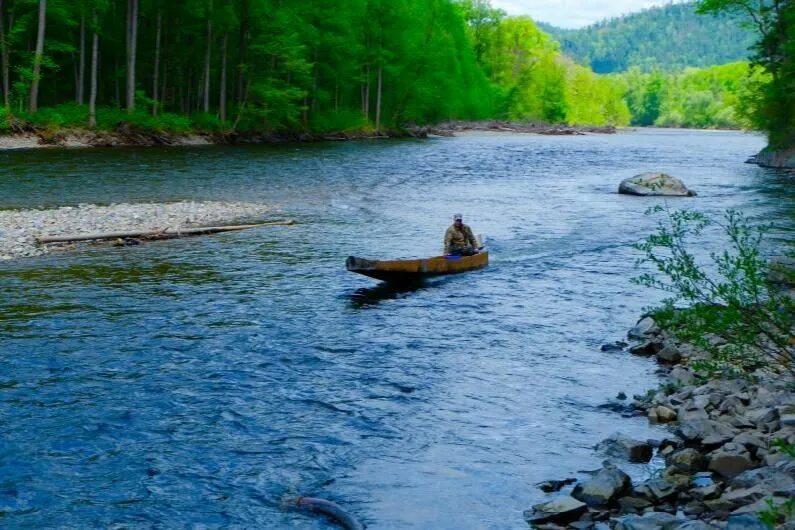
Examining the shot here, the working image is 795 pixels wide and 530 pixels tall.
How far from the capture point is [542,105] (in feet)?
499

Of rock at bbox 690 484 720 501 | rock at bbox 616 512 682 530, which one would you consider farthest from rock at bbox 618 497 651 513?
rock at bbox 616 512 682 530

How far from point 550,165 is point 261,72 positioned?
88.7 ft

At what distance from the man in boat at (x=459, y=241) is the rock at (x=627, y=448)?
38.2ft

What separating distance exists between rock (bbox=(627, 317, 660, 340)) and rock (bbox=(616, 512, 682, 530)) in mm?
7784

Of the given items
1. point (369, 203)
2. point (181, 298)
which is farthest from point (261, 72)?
point (181, 298)

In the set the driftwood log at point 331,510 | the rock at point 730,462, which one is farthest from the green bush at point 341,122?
the rock at point 730,462

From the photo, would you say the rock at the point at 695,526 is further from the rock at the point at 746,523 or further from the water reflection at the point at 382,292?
the water reflection at the point at 382,292

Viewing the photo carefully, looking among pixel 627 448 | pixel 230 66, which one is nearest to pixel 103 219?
pixel 627 448

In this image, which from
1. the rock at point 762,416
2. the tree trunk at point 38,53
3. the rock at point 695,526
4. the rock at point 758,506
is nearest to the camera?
the rock at point 695,526

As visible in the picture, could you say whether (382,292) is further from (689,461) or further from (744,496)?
(744,496)

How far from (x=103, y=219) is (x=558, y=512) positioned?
70.2ft

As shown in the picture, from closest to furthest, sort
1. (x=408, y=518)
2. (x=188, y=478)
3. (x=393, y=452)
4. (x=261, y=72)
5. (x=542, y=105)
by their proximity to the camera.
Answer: (x=408, y=518), (x=188, y=478), (x=393, y=452), (x=261, y=72), (x=542, y=105)

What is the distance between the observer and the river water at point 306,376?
30.7 feet

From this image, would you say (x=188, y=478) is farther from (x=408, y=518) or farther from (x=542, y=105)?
(x=542, y=105)
